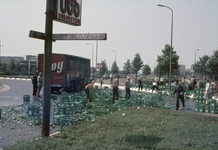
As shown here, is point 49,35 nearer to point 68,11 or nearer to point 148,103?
point 68,11

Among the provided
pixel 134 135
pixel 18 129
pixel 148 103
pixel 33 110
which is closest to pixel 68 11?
pixel 134 135

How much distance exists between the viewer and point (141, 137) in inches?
268

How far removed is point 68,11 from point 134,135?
399 cm

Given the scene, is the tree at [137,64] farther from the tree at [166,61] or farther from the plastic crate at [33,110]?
the plastic crate at [33,110]

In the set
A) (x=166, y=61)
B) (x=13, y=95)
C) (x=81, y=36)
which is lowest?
(x=13, y=95)

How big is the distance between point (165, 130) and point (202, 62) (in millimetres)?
53755

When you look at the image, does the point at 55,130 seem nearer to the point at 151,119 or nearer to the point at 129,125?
the point at 129,125

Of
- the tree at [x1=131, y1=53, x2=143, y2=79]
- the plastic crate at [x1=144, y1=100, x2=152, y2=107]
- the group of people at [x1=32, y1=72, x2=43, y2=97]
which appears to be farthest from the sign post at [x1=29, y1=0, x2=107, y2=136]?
the tree at [x1=131, y1=53, x2=143, y2=79]

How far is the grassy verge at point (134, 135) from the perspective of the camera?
5.99 metres

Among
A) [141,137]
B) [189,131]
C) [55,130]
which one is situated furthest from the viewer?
[55,130]

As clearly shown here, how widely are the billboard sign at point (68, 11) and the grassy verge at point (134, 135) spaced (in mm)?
3214

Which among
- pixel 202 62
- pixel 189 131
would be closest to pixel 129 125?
pixel 189 131

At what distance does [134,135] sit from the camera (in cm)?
709

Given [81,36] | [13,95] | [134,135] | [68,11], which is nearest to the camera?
[81,36]
